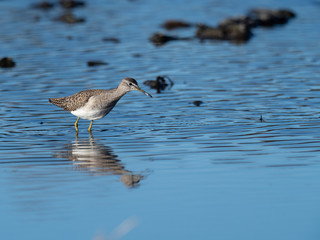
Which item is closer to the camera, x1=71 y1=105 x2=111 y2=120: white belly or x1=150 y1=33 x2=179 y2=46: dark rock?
x1=71 y1=105 x2=111 y2=120: white belly

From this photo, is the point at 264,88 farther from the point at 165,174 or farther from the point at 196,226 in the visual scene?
the point at 196,226

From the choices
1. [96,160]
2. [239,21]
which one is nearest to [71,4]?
[239,21]

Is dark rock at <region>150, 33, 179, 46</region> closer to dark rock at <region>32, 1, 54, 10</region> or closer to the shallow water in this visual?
the shallow water

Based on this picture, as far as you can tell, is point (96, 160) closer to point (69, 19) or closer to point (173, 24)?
point (173, 24)

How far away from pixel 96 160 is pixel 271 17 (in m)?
23.8

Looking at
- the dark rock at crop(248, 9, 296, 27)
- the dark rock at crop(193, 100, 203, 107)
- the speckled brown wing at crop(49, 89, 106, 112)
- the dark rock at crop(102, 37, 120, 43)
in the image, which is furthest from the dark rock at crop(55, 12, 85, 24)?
the speckled brown wing at crop(49, 89, 106, 112)

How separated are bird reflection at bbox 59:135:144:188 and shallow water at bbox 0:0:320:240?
0.03 m

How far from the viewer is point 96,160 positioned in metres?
12.7

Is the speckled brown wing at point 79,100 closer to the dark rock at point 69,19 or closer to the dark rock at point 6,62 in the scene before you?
the dark rock at point 6,62

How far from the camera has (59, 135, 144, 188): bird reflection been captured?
11422 millimetres

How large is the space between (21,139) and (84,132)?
5.19 ft

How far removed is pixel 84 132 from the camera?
15.4 m

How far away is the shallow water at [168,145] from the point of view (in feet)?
30.4

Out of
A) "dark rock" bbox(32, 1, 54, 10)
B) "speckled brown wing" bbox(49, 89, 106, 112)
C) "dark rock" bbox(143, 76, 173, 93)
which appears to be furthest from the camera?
"dark rock" bbox(32, 1, 54, 10)
